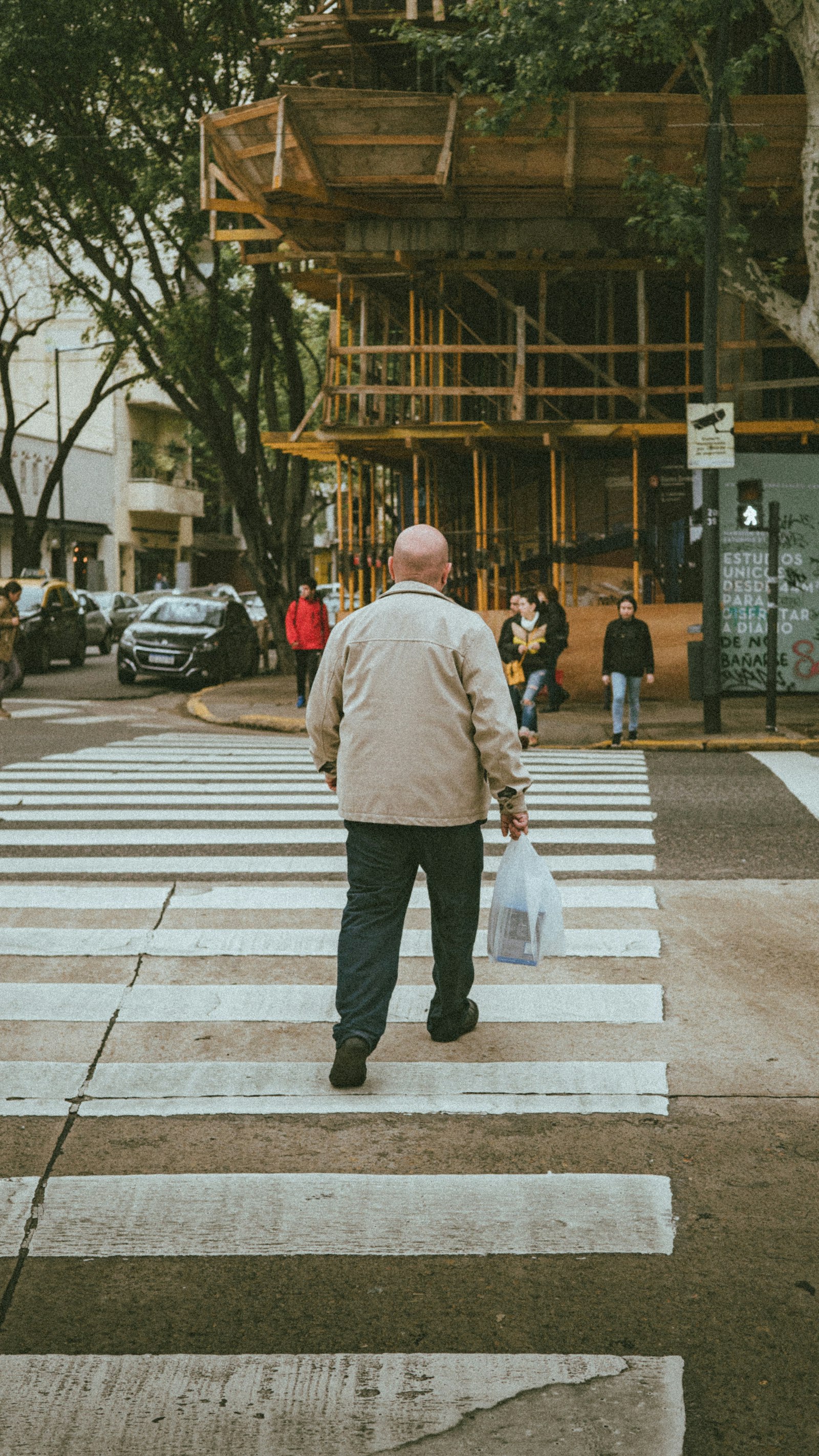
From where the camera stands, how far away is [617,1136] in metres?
4.66

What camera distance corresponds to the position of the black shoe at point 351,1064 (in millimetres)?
5012

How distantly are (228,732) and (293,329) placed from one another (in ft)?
42.9

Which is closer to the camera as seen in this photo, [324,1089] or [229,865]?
[324,1089]

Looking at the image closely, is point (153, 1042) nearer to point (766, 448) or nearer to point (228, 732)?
point (228, 732)

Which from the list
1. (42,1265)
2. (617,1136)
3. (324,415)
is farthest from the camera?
(324,415)

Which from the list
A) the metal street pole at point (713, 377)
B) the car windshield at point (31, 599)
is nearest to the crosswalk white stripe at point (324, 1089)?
the metal street pole at point (713, 377)

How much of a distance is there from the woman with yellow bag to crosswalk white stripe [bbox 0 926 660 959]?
8.91 meters

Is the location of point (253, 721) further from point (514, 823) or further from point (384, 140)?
point (514, 823)

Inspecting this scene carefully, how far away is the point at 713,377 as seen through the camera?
1616 centimetres

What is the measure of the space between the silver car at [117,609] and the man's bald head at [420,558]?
36.9 meters

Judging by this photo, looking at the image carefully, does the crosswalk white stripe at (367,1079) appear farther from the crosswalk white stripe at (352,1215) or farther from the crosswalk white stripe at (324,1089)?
the crosswalk white stripe at (352,1215)

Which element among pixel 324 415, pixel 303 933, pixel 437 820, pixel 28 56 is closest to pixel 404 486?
pixel 324 415

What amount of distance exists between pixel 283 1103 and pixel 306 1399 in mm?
1812

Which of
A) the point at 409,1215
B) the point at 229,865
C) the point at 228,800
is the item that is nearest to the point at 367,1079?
the point at 409,1215
